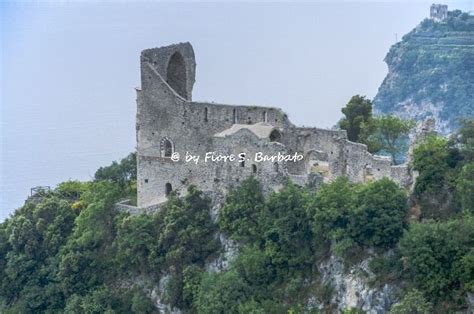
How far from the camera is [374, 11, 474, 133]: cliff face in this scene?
279ft

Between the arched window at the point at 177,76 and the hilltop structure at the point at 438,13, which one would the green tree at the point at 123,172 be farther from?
the hilltop structure at the point at 438,13

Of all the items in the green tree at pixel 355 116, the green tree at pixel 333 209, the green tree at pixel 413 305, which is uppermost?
the green tree at pixel 355 116

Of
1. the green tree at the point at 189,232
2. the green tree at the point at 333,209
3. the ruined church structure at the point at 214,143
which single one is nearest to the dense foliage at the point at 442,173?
the ruined church structure at the point at 214,143

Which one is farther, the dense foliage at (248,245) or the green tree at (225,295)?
the green tree at (225,295)

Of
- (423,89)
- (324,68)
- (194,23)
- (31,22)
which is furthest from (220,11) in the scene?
(423,89)

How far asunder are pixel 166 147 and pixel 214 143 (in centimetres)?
283

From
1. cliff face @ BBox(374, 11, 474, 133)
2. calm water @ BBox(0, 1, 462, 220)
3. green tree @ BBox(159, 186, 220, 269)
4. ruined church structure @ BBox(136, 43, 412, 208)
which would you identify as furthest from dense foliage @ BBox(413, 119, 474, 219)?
cliff face @ BBox(374, 11, 474, 133)

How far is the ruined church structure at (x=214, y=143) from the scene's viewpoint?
35656mm

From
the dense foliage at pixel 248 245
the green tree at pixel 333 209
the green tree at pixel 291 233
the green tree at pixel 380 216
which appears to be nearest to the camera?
the dense foliage at pixel 248 245

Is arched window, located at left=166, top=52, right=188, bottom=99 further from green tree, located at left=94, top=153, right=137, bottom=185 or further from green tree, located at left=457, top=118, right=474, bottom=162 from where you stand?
green tree, located at left=457, top=118, right=474, bottom=162

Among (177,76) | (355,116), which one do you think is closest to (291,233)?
(355,116)

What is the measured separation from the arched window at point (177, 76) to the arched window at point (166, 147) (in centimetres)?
205

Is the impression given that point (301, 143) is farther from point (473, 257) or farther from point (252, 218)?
point (473, 257)

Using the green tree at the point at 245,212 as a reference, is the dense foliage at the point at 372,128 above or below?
above
